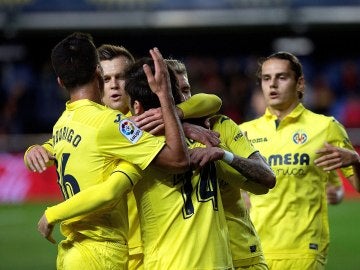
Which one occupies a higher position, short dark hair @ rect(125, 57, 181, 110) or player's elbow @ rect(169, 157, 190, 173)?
short dark hair @ rect(125, 57, 181, 110)

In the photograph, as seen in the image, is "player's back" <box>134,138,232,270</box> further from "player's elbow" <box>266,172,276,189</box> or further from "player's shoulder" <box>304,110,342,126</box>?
"player's shoulder" <box>304,110,342,126</box>

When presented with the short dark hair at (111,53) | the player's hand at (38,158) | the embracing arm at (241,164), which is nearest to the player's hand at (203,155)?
the embracing arm at (241,164)

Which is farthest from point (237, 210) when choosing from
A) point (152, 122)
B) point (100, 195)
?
point (100, 195)

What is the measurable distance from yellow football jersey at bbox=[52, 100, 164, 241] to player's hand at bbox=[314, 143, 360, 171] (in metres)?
1.70

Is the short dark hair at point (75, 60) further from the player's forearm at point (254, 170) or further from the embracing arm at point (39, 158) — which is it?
the player's forearm at point (254, 170)

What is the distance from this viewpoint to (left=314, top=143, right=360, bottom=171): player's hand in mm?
5980

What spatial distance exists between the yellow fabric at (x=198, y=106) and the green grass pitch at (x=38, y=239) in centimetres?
619

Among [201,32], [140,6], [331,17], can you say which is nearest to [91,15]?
[140,6]

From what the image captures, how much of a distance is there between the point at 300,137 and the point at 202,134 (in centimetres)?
208

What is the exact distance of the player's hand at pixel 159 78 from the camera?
14.9 ft

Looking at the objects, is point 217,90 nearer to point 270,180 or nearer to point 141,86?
point 270,180

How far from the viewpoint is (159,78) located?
4.53 meters

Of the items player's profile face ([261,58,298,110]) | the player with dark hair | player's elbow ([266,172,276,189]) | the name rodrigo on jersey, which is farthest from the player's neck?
player's profile face ([261,58,298,110])

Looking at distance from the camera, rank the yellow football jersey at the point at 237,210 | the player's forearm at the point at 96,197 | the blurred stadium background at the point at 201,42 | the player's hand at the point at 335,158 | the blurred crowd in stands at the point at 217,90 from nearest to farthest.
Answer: the player's forearm at the point at 96,197
the yellow football jersey at the point at 237,210
the player's hand at the point at 335,158
the blurred crowd in stands at the point at 217,90
the blurred stadium background at the point at 201,42
